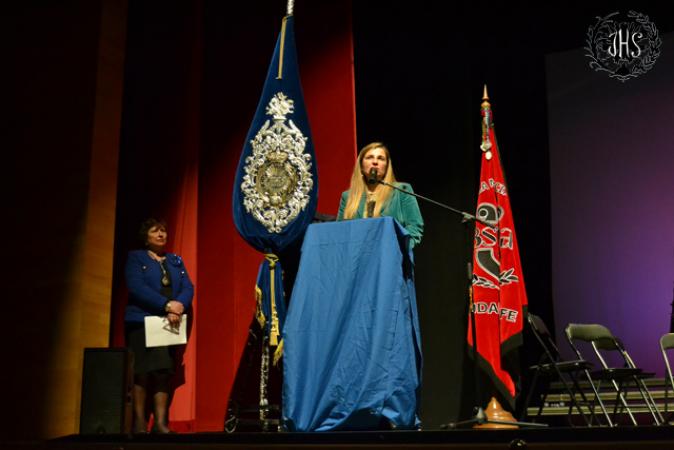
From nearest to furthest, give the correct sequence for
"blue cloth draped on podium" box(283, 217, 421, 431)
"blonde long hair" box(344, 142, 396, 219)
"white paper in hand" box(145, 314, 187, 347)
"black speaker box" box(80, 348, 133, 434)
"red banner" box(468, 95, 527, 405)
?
1. "black speaker box" box(80, 348, 133, 434)
2. "blue cloth draped on podium" box(283, 217, 421, 431)
3. "blonde long hair" box(344, 142, 396, 219)
4. "red banner" box(468, 95, 527, 405)
5. "white paper in hand" box(145, 314, 187, 347)

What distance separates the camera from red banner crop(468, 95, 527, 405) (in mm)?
4809

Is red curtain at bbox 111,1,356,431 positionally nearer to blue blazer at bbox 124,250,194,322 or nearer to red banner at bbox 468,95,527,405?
blue blazer at bbox 124,250,194,322

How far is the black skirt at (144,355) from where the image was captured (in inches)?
196

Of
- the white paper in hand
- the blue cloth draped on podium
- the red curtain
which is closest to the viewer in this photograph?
the blue cloth draped on podium

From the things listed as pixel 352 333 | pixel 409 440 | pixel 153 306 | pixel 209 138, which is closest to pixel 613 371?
pixel 352 333

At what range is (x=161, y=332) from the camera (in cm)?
502

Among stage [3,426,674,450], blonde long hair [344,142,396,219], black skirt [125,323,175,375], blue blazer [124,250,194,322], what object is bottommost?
stage [3,426,674,450]

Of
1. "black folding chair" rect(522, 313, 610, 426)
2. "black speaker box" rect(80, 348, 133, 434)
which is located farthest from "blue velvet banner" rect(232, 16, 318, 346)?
"black folding chair" rect(522, 313, 610, 426)

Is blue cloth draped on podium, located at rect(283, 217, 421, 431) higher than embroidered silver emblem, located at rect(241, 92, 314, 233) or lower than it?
lower

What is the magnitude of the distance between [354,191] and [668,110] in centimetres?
414

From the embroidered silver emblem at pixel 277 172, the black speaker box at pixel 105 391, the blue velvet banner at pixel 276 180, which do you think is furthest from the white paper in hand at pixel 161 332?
the black speaker box at pixel 105 391

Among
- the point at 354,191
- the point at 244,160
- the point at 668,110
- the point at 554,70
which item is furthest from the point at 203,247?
the point at 668,110

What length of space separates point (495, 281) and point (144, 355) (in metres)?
2.20

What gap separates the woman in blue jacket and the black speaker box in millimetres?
1469
